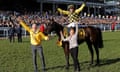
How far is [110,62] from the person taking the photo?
17.2 meters

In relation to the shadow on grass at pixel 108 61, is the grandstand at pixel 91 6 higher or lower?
lower

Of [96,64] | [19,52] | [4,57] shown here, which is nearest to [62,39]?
[96,64]

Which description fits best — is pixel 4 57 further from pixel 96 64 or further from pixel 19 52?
pixel 96 64

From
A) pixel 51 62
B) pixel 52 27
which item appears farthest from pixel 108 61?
pixel 52 27

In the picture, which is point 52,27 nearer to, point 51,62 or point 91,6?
point 51,62

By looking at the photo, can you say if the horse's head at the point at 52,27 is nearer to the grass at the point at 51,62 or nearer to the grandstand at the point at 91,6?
the grass at the point at 51,62

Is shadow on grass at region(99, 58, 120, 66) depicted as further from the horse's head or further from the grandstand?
the grandstand

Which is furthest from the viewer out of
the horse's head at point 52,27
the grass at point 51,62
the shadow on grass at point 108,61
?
the shadow on grass at point 108,61

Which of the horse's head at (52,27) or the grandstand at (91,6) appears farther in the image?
the grandstand at (91,6)

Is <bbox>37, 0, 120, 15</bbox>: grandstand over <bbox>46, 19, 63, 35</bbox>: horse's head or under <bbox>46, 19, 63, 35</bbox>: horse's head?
under

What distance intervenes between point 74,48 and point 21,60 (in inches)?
193

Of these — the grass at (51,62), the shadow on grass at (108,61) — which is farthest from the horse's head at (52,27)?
the shadow on grass at (108,61)

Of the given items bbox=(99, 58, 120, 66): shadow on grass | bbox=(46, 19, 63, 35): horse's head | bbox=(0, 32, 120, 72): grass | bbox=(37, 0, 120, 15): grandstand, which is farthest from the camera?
bbox=(37, 0, 120, 15): grandstand

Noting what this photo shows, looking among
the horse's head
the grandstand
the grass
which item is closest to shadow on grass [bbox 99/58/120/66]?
the grass
